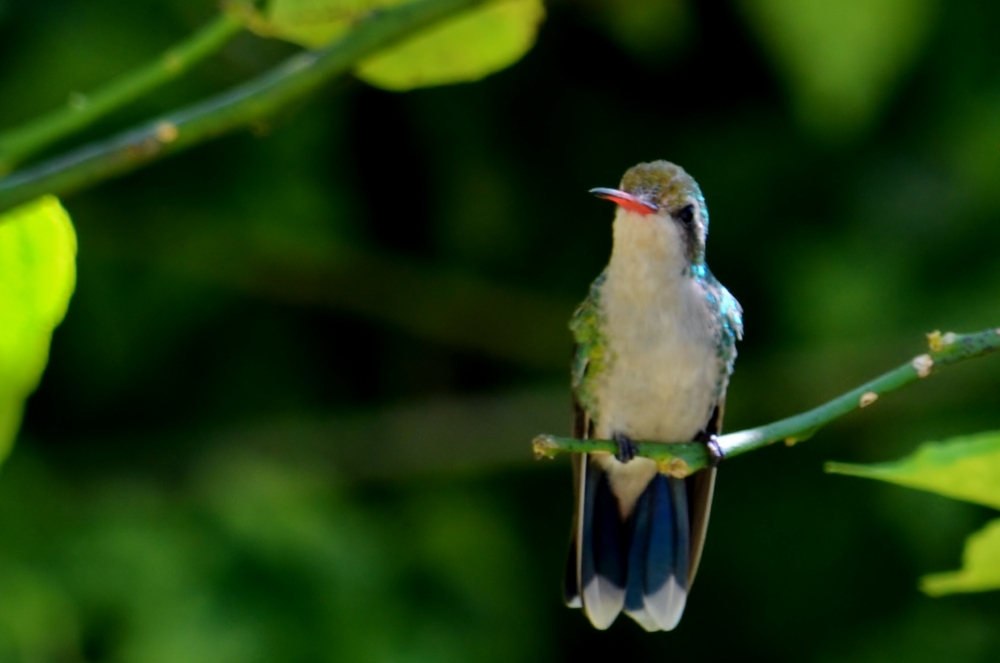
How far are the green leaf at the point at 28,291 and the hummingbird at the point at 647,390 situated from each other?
520 mm

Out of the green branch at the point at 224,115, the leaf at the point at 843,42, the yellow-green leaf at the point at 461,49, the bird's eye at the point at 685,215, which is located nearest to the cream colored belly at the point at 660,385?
the bird's eye at the point at 685,215

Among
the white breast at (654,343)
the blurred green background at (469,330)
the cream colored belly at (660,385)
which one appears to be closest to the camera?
the white breast at (654,343)

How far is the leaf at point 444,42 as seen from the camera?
61.5 inches

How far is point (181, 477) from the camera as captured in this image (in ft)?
11.9

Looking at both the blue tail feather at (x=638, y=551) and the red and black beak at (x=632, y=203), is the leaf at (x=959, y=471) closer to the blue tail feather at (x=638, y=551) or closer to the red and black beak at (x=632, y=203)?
the red and black beak at (x=632, y=203)

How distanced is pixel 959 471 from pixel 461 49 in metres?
0.93

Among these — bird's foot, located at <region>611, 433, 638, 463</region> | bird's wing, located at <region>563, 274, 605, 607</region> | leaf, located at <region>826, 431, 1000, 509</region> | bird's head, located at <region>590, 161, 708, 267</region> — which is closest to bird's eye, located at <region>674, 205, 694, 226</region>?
bird's head, located at <region>590, 161, 708, 267</region>

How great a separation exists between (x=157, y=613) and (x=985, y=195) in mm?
2324

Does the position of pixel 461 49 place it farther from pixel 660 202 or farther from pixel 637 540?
pixel 637 540

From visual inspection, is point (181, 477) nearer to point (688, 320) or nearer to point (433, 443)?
point (433, 443)

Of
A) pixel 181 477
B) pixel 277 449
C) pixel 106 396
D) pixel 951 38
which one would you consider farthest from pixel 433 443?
pixel 951 38

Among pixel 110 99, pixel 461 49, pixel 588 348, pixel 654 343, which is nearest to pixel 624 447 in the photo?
pixel 654 343

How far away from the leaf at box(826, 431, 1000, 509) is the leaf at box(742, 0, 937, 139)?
198cm

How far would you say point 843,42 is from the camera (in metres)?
2.73
